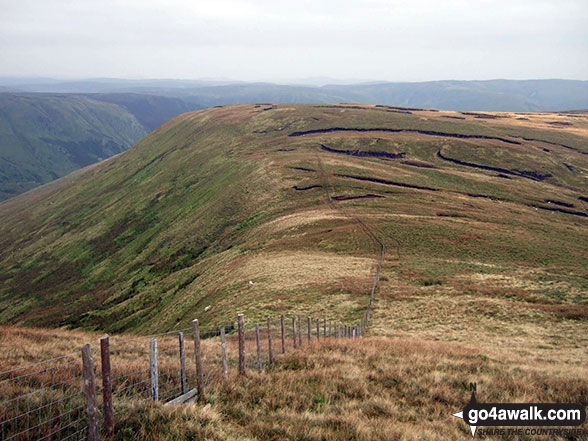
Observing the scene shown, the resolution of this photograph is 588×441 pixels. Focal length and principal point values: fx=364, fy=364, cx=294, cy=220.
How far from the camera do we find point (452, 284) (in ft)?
109

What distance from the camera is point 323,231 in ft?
163

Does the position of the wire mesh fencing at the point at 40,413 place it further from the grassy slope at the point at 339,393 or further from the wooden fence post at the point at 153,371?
the wooden fence post at the point at 153,371

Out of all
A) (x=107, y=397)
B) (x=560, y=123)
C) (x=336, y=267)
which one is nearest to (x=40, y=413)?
(x=107, y=397)

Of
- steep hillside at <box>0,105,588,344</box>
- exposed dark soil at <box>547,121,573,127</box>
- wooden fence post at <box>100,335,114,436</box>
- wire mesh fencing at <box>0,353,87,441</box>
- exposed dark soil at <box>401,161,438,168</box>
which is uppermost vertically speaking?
exposed dark soil at <box>547,121,573,127</box>

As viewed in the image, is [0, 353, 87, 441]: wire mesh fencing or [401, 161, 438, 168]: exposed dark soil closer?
[0, 353, 87, 441]: wire mesh fencing

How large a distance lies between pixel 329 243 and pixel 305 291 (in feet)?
48.2

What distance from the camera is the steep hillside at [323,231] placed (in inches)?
1203

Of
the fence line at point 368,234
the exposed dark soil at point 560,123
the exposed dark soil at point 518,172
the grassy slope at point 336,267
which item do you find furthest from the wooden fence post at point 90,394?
the exposed dark soil at point 560,123

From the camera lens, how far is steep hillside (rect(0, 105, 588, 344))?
100 feet

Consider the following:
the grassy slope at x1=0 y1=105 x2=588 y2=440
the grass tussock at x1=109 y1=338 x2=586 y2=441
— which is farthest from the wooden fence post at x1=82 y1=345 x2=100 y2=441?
the grassy slope at x1=0 y1=105 x2=588 y2=440

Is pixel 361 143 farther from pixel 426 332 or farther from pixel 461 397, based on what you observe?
pixel 461 397

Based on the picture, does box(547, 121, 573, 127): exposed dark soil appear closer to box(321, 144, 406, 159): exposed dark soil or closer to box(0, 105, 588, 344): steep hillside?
box(0, 105, 588, 344): steep hillside

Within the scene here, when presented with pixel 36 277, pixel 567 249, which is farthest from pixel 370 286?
pixel 36 277

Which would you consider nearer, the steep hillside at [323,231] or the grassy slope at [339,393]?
the grassy slope at [339,393]
